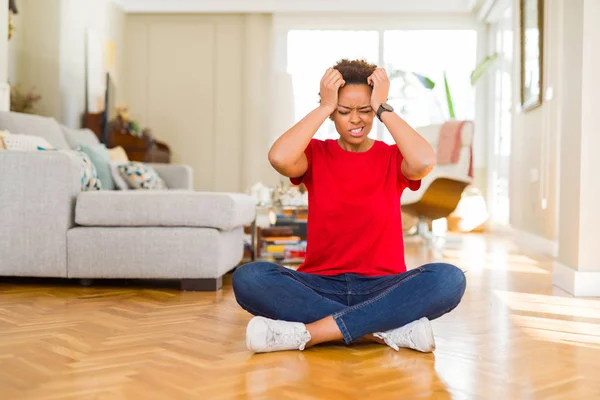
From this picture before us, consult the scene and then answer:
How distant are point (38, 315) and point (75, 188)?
80cm

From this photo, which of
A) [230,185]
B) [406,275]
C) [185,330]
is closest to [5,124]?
[185,330]

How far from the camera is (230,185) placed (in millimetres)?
7961

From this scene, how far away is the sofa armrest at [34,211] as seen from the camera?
298 cm

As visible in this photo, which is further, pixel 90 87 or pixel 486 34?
pixel 486 34

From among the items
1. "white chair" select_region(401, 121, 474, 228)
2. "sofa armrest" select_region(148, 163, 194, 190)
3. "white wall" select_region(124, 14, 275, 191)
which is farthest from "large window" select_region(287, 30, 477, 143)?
"sofa armrest" select_region(148, 163, 194, 190)

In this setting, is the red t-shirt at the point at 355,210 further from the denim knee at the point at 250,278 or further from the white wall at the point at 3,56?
the white wall at the point at 3,56

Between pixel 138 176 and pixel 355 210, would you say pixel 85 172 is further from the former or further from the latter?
pixel 355 210

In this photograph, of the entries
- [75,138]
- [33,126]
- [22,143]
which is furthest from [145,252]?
[75,138]

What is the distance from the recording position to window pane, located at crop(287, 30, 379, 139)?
7984 millimetres

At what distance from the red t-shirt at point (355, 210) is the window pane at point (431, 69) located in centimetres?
600

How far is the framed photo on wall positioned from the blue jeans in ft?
11.7

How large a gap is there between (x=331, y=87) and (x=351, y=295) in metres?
0.59

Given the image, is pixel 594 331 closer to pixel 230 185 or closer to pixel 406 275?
pixel 406 275

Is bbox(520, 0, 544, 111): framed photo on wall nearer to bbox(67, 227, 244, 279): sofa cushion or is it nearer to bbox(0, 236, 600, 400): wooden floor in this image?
bbox(0, 236, 600, 400): wooden floor
